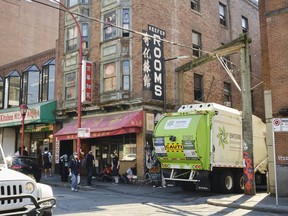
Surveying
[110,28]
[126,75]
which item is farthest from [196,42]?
[126,75]

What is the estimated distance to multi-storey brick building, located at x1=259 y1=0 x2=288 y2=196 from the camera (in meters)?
14.2

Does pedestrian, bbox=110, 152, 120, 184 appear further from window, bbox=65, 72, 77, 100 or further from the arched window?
the arched window

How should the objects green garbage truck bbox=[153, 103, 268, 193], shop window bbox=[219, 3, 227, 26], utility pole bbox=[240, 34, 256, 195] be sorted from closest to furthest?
green garbage truck bbox=[153, 103, 268, 193] → utility pole bbox=[240, 34, 256, 195] → shop window bbox=[219, 3, 227, 26]

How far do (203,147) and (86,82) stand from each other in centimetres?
1040

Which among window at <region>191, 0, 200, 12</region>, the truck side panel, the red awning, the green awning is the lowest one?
the truck side panel

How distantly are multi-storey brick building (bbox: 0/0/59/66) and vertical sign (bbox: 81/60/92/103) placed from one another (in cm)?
1896

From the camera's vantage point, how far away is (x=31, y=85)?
2944cm

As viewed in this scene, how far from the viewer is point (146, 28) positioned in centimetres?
2194

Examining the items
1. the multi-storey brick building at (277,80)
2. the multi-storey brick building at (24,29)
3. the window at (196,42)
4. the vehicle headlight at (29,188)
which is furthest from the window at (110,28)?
the multi-storey brick building at (24,29)

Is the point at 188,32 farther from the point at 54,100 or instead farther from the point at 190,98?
the point at 54,100

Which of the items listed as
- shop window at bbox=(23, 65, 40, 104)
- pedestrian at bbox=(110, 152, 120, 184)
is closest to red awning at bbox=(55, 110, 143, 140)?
pedestrian at bbox=(110, 152, 120, 184)

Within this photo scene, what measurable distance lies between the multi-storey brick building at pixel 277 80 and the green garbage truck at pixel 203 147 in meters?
1.48

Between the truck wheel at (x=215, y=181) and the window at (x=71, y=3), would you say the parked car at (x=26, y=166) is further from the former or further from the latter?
the window at (x=71, y=3)

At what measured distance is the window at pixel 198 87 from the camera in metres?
25.1
